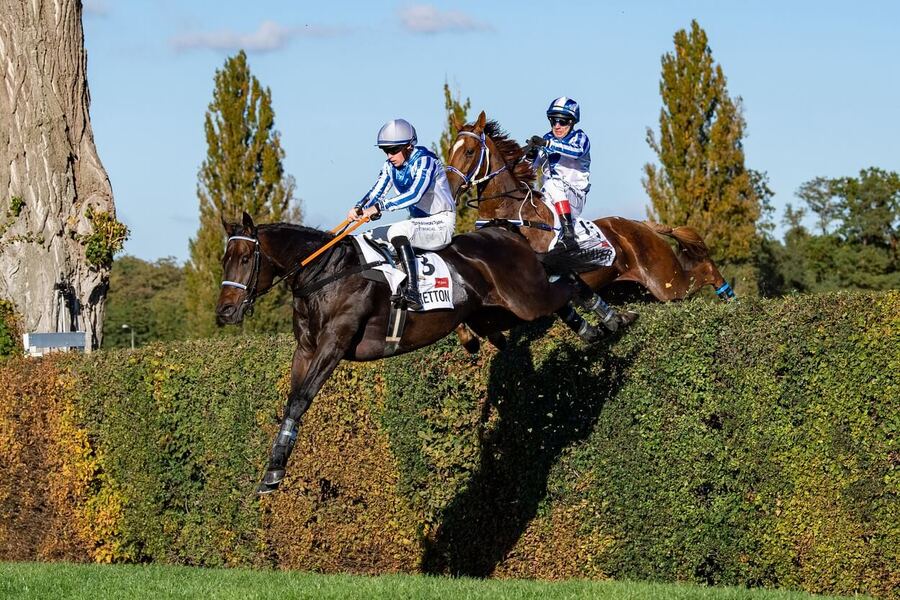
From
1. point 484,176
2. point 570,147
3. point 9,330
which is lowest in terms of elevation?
point 9,330

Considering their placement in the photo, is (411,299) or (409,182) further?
(409,182)

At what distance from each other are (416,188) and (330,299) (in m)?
1.10

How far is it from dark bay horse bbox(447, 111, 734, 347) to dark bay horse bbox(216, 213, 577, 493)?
219 centimetres

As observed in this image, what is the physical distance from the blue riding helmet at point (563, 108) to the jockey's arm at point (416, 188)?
9.58 ft

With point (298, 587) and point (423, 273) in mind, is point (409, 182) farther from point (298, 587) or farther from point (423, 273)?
point (298, 587)

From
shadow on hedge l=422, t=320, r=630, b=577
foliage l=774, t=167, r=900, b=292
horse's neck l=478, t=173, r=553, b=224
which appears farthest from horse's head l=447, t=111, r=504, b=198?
foliage l=774, t=167, r=900, b=292

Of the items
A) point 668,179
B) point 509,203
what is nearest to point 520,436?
point 509,203

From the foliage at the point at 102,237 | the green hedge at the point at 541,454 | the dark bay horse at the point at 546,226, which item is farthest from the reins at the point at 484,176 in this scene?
the foliage at the point at 102,237

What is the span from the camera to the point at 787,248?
48.4m

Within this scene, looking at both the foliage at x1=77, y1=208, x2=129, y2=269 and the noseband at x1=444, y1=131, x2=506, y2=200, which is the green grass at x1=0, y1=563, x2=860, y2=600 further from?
the foliage at x1=77, y1=208, x2=129, y2=269

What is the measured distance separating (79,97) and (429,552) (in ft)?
37.8

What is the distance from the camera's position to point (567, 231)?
1193cm

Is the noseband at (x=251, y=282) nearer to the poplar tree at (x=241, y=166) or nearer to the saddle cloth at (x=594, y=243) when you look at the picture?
the saddle cloth at (x=594, y=243)

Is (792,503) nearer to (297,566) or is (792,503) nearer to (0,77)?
(297,566)
